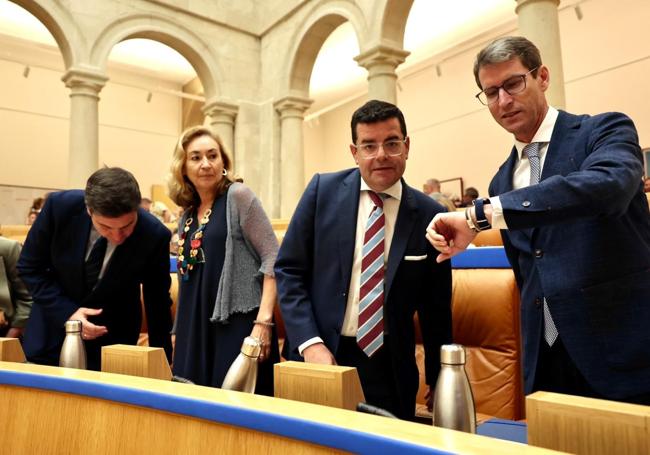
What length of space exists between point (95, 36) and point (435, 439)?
31.4ft

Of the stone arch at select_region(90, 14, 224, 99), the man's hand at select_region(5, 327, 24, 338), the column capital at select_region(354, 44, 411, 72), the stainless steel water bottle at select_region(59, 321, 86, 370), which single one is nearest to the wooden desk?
the stainless steel water bottle at select_region(59, 321, 86, 370)

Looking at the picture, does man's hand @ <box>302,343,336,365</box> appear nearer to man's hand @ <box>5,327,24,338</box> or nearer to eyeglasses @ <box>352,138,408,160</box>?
eyeglasses @ <box>352,138,408,160</box>

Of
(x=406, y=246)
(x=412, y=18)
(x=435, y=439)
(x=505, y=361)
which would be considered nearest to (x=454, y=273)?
(x=505, y=361)

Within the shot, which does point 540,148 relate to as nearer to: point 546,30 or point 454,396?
point 454,396

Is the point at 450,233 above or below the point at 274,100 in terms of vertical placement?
below

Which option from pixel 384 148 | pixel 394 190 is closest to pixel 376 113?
pixel 384 148

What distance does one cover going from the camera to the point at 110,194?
1.84 meters

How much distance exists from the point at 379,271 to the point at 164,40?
930cm

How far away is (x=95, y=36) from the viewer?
880cm

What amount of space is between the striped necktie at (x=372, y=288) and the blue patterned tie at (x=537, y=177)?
0.48m

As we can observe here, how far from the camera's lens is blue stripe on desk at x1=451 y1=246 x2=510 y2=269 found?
2521 millimetres

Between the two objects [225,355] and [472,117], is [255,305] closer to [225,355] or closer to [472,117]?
[225,355]

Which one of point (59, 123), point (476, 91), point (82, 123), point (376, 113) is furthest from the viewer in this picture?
point (59, 123)

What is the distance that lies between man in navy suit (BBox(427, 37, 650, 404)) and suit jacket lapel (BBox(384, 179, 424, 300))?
0.35 metres
